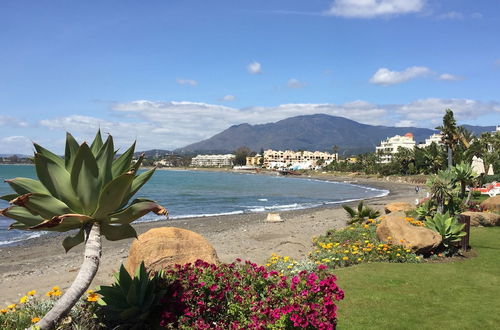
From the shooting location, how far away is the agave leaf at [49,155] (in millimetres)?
4105

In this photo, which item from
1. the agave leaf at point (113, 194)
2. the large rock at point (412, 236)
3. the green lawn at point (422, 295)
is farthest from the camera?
the large rock at point (412, 236)

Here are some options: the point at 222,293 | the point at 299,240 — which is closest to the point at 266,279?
the point at 222,293

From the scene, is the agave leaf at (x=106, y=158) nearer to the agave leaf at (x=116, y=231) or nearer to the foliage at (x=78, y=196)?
the foliage at (x=78, y=196)

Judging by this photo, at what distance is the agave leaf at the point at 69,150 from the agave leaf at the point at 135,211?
76 centimetres

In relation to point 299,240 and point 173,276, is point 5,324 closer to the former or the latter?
point 173,276

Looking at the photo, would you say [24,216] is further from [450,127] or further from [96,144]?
[450,127]

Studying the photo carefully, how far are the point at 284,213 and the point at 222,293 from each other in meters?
35.1

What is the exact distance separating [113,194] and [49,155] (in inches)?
35.1

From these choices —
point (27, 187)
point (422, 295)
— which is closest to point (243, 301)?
point (27, 187)

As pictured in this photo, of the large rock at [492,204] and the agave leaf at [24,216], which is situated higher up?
the agave leaf at [24,216]

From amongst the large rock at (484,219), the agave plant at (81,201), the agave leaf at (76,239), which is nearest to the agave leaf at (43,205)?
the agave plant at (81,201)

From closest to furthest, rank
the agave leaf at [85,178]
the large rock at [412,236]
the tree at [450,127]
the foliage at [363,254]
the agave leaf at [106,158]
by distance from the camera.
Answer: the agave leaf at [85,178]
the agave leaf at [106,158]
the foliage at [363,254]
the large rock at [412,236]
the tree at [450,127]

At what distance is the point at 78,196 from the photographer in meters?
4.09

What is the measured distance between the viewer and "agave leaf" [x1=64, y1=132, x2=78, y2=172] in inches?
171
